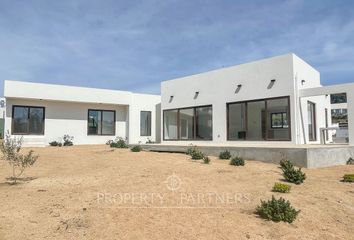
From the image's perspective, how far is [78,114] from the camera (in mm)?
21141

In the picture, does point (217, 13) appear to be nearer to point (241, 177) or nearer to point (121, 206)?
point (241, 177)

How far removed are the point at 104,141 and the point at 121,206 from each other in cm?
1645

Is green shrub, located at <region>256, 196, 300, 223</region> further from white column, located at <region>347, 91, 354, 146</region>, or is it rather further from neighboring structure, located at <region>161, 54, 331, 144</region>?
white column, located at <region>347, 91, 354, 146</region>

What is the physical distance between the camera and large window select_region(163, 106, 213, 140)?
1731cm

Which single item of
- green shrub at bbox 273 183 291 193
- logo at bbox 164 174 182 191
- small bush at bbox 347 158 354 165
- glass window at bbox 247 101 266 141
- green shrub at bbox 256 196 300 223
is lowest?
green shrub at bbox 256 196 300 223

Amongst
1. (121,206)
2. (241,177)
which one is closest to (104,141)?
(241,177)

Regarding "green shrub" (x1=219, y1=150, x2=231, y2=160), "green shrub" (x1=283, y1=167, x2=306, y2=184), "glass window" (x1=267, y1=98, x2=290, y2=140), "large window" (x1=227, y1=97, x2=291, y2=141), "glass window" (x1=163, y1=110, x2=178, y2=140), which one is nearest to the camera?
"green shrub" (x1=283, y1=167, x2=306, y2=184)

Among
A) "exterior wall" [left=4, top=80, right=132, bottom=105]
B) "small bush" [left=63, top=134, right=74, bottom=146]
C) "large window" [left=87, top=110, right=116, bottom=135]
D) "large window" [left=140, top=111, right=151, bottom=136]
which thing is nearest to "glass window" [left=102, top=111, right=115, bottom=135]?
"large window" [left=87, top=110, right=116, bottom=135]

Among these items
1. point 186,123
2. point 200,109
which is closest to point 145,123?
point 186,123

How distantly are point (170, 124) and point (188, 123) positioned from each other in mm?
1830

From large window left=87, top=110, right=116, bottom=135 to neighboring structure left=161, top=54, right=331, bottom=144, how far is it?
5.88 m

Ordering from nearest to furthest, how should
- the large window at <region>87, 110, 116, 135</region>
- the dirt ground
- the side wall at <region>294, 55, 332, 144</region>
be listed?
the dirt ground, the side wall at <region>294, 55, 332, 144</region>, the large window at <region>87, 110, 116, 135</region>

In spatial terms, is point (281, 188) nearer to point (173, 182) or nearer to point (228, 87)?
point (173, 182)

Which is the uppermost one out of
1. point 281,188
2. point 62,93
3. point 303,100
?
point 62,93
